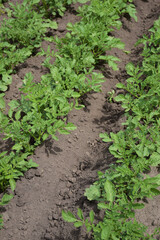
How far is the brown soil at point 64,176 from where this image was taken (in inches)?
105

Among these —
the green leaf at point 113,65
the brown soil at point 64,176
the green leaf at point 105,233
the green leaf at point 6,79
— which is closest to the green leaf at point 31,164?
the brown soil at point 64,176

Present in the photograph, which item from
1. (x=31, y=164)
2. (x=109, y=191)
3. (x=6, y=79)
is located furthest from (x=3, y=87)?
(x=109, y=191)

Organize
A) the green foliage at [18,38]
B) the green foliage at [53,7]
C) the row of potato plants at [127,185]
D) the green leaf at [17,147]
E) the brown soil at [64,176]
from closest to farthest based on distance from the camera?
the row of potato plants at [127,185] → the brown soil at [64,176] → the green leaf at [17,147] → the green foliage at [18,38] → the green foliage at [53,7]

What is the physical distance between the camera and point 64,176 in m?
3.09

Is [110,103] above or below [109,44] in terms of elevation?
below

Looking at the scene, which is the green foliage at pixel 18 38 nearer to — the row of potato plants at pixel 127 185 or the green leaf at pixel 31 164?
the green leaf at pixel 31 164

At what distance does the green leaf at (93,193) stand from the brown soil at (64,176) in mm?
109

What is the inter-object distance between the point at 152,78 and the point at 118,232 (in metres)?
2.00

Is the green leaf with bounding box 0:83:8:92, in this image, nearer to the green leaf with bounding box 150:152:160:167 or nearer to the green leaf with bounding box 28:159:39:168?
the green leaf with bounding box 28:159:39:168

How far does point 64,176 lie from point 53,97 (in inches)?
39.7

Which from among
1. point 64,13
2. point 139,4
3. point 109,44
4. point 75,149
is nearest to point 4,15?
point 64,13

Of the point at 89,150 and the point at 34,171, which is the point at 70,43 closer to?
the point at 89,150

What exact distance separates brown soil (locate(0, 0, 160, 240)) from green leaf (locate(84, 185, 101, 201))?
11cm

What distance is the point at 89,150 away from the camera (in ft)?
11.0
